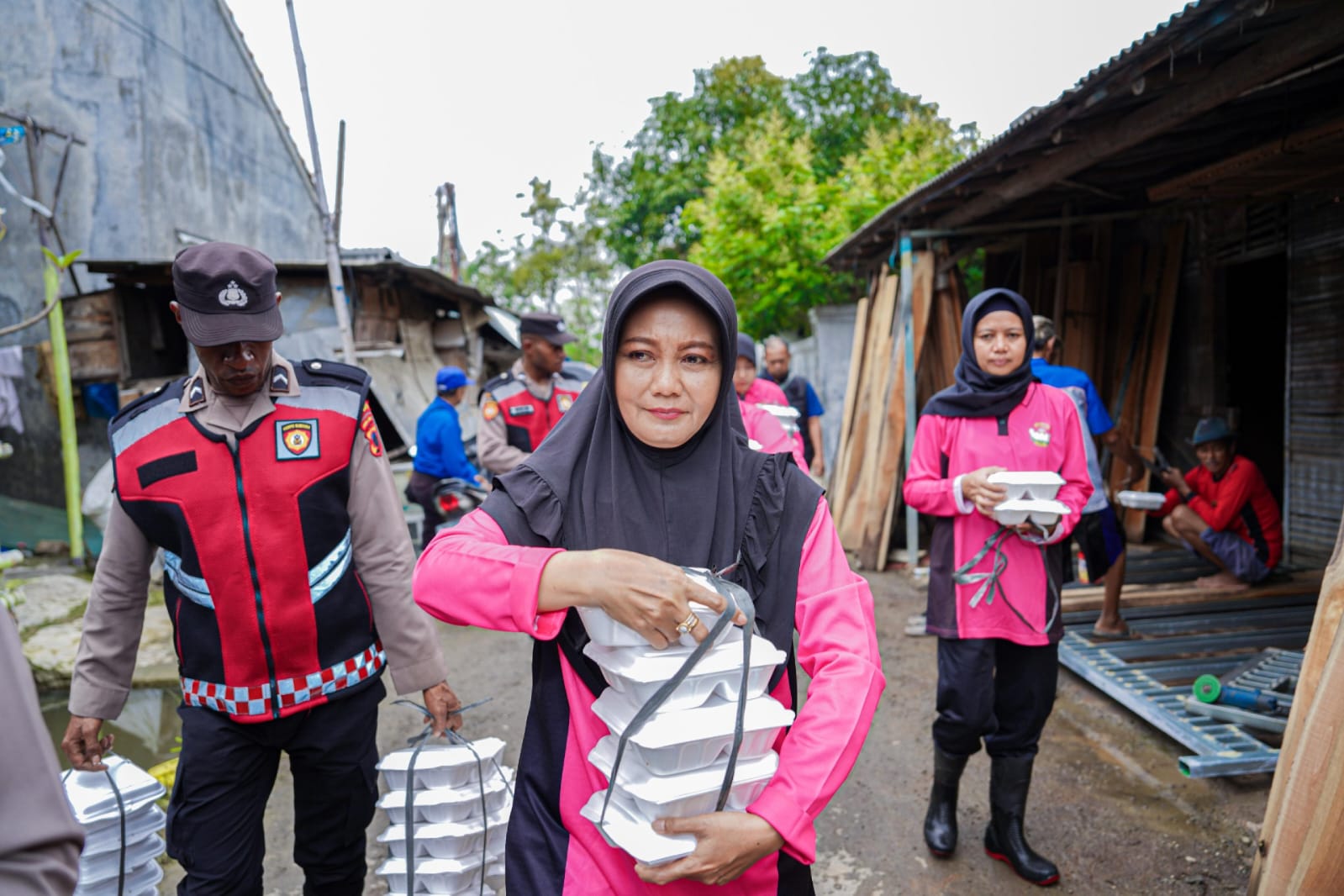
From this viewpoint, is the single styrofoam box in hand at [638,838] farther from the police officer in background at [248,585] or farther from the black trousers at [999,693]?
the black trousers at [999,693]

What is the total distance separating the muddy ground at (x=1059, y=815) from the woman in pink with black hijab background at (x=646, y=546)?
6.34 feet

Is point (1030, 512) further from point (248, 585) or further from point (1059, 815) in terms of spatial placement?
point (248, 585)

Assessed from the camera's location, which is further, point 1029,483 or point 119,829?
point 1029,483

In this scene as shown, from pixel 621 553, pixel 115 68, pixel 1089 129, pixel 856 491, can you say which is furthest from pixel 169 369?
pixel 621 553

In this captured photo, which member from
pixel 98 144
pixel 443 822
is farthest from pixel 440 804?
pixel 98 144

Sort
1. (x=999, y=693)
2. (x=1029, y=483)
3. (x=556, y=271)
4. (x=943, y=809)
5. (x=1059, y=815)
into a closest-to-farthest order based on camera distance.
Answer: (x=1029, y=483) < (x=999, y=693) < (x=943, y=809) < (x=1059, y=815) < (x=556, y=271)

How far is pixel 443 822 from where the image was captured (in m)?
2.33

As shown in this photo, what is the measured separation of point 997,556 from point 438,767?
1945 millimetres

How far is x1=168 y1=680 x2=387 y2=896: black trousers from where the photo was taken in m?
2.14

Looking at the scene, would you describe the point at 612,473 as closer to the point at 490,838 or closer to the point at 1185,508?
the point at 490,838

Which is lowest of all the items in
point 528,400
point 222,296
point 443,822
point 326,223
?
point 443,822

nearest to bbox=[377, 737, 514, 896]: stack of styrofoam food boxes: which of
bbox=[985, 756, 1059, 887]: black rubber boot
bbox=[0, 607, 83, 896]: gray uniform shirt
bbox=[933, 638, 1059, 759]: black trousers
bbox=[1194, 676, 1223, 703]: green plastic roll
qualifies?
bbox=[0, 607, 83, 896]: gray uniform shirt

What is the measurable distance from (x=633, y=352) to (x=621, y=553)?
0.39 m

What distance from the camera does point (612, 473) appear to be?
1497 mm
